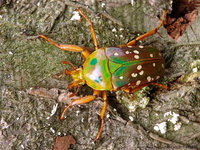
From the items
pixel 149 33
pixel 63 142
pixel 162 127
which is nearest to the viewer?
Answer: pixel 63 142

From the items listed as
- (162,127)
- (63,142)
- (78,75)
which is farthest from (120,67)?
(63,142)

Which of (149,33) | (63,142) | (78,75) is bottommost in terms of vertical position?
(63,142)

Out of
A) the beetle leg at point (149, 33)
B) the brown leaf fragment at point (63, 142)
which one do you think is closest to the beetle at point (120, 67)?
the beetle leg at point (149, 33)

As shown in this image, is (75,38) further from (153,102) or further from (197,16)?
(197,16)

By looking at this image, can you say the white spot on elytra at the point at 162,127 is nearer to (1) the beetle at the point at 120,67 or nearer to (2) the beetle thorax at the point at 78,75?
(1) the beetle at the point at 120,67

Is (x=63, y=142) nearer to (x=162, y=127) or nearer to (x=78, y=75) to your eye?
(x=78, y=75)

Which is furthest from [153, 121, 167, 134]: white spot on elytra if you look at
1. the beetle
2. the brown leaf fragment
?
the brown leaf fragment

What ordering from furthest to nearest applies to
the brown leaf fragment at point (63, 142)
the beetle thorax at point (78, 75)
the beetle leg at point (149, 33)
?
the beetle leg at point (149, 33), the beetle thorax at point (78, 75), the brown leaf fragment at point (63, 142)
